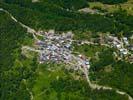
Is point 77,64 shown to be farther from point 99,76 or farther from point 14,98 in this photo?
point 14,98

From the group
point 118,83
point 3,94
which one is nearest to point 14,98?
point 3,94

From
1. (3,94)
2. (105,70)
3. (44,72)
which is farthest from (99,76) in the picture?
(3,94)

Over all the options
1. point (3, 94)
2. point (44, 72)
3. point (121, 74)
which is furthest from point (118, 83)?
point (3, 94)

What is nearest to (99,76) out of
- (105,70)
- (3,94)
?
(105,70)

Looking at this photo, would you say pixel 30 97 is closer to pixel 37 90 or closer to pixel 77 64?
pixel 37 90

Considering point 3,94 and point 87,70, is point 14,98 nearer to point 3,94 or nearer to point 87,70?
point 3,94
